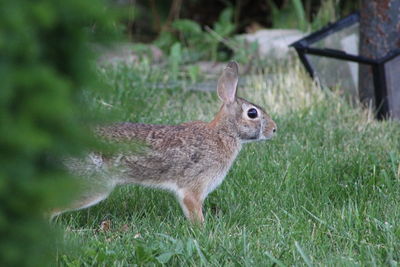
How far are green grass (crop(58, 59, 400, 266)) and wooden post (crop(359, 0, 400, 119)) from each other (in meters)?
0.23

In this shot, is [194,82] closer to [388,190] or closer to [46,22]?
[388,190]

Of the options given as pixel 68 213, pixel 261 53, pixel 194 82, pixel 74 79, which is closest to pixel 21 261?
pixel 74 79

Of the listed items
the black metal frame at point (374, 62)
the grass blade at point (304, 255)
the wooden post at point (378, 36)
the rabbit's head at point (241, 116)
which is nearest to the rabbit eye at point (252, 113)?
the rabbit's head at point (241, 116)

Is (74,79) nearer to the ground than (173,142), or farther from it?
farther from it

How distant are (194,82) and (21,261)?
606cm

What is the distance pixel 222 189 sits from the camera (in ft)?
17.1

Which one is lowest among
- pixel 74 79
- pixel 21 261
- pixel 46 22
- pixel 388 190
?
pixel 388 190

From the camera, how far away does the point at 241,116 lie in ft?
16.8

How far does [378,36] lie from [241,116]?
2.42m

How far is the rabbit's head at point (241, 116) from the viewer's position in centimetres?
511

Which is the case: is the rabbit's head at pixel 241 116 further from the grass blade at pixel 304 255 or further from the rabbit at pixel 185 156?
the grass blade at pixel 304 255

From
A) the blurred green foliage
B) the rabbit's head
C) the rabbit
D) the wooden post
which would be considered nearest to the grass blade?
the rabbit

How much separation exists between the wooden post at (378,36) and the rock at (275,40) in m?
1.63

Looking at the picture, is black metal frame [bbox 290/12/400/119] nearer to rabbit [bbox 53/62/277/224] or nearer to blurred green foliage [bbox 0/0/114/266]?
rabbit [bbox 53/62/277/224]
